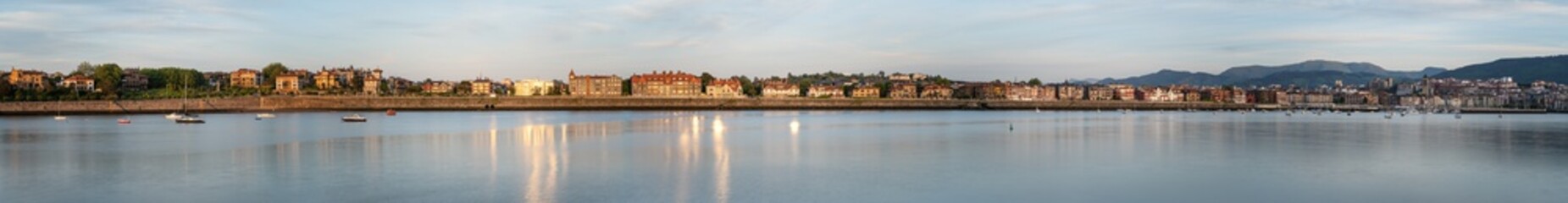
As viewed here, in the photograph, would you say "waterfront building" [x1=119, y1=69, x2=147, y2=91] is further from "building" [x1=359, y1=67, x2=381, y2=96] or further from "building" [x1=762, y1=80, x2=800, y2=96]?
"building" [x1=762, y1=80, x2=800, y2=96]

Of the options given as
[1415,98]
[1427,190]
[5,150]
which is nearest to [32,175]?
[5,150]

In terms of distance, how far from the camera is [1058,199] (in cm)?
1385

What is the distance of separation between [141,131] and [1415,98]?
133 m

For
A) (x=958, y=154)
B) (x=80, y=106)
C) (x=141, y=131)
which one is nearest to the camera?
(x=958, y=154)

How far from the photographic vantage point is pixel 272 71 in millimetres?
109375

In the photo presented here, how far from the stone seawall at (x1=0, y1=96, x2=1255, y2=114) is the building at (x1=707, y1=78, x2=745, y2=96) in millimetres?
13585

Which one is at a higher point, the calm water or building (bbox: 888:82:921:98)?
building (bbox: 888:82:921:98)

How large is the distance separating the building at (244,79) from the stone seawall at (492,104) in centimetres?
2842

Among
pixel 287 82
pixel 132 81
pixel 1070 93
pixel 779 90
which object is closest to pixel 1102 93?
pixel 1070 93

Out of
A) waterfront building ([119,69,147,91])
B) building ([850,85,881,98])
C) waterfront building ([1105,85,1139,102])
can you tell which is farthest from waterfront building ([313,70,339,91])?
waterfront building ([1105,85,1139,102])

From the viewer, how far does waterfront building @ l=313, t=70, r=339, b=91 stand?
99.7 m

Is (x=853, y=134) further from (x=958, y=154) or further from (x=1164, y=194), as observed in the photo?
(x=1164, y=194)

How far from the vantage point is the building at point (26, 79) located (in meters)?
88.4

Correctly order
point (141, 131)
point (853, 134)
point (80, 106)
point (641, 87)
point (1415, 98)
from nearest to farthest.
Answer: point (853, 134), point (141, 131), point (80, 106), point (641, 87), point (1415, 98)
